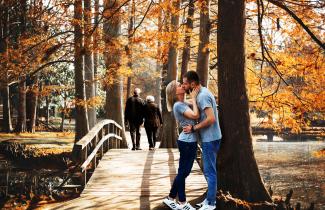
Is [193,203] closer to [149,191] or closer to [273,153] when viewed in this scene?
[149,191]

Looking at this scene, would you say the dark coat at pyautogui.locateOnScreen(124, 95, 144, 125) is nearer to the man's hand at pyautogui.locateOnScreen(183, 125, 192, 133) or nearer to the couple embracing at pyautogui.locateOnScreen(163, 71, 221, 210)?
the couple embracing at pyautogui.locateOnScreen(163, 71, 221, 210)

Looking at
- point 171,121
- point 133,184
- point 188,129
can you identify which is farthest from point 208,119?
point 171,121

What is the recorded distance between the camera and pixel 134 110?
13.0 metres

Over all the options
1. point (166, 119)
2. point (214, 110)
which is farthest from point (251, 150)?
point (166, 119)

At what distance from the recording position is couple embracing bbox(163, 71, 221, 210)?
5953 millimetres

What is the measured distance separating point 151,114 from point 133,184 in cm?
474

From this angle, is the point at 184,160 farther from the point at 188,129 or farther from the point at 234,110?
the point at 234,110

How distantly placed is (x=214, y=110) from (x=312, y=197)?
11.1 m

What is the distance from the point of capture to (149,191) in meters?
7.96

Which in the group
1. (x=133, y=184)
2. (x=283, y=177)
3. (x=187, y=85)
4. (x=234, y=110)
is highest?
(x=187, y=85)

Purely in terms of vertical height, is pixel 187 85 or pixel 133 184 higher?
pixel 187 85

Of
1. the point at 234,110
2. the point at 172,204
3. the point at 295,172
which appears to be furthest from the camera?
the point at 295,172

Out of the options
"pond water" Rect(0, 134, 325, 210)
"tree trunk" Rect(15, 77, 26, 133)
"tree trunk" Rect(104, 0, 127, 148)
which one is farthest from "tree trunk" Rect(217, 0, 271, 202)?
"tree trunk" Rect(15, 77, 26, 133)

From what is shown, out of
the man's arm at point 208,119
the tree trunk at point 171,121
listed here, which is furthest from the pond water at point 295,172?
the man's arm at point 208,119
